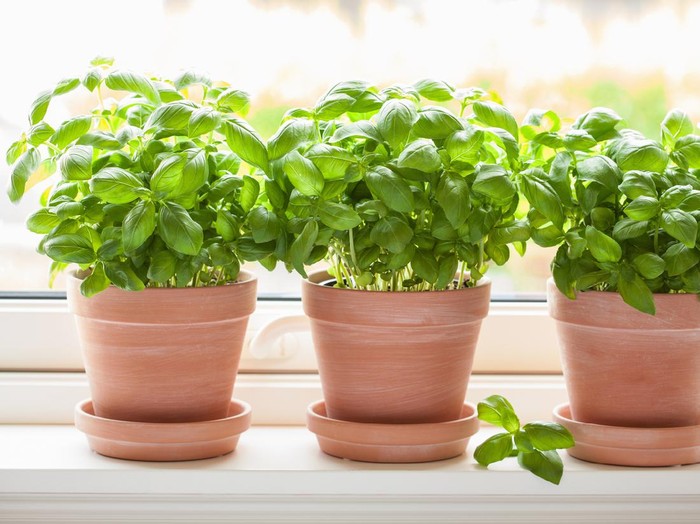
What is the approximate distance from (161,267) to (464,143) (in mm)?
343

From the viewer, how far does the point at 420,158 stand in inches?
35.1

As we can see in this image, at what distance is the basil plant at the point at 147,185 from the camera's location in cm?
91

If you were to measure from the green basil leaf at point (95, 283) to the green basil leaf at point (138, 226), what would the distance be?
2.6 inches

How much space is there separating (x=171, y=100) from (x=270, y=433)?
46 centimetres

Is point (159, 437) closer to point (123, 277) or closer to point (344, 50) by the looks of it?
point (123, 277)

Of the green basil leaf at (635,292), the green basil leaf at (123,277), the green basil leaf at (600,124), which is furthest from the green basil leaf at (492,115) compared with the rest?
the green basil leaf at (123,277)

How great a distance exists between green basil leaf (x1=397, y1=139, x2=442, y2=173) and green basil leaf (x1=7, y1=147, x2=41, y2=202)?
397 mm

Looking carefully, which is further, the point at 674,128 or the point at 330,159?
the point at 674,128

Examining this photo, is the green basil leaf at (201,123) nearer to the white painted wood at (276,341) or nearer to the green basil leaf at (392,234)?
the green basil leaf at (392,234)

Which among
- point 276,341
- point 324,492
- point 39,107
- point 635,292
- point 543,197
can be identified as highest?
point 39,107

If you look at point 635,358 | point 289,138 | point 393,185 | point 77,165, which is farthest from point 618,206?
point 77,165

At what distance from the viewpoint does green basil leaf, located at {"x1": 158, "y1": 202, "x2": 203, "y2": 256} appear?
91 centimetres

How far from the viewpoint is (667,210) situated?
0.94 meters

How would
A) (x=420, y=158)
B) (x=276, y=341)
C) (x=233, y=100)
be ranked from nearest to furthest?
(x=420, y=158)
(x=233, y=100)
(x=276, y=341)
